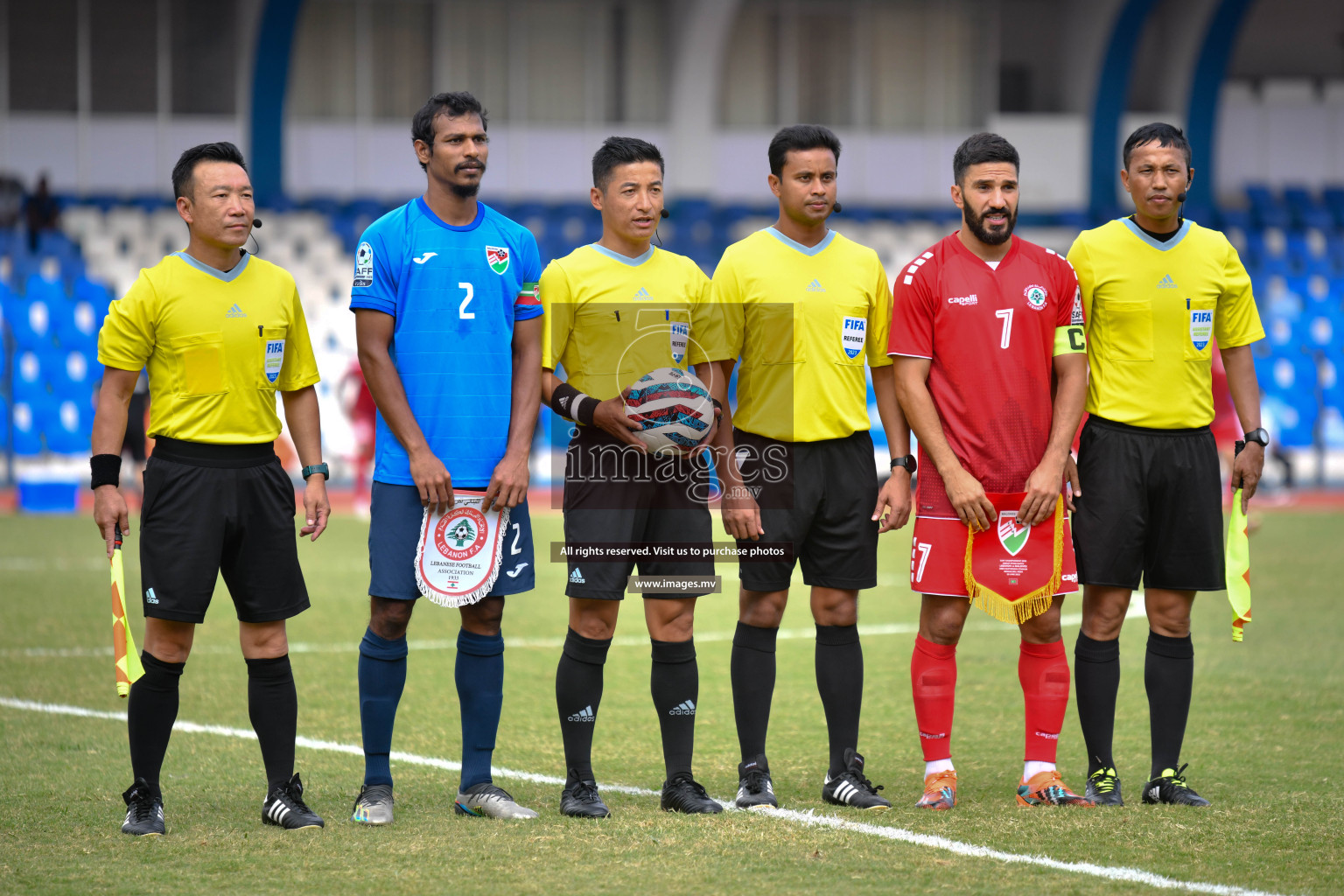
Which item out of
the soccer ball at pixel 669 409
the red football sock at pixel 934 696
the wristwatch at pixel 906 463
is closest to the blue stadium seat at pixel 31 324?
the soccer ball at pixel 669 409

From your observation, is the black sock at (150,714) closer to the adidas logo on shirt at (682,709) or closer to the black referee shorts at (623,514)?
the black referee shorts at (623,514)

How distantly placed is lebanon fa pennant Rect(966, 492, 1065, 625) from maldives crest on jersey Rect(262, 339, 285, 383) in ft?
7.92

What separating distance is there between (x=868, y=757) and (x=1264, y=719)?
196 cm

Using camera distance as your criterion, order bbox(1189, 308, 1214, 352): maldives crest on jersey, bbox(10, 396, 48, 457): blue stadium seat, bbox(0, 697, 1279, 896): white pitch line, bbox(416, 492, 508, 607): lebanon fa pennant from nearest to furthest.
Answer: bbox(0, 697, 1279, 896): white pitch line, bbox(416, 492, 508, 607): lebanon fa pennant, bbox(1189, 308, 1214, 352): maldives crest on jersey, bbox(10, 396, 48, 457): blue stadium seat

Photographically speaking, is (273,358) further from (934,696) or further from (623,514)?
(934,696)

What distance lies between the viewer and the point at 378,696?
4.86 metres

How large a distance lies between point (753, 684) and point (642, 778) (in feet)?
2.36

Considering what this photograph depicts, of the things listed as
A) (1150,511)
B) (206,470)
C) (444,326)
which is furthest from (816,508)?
(206,470)

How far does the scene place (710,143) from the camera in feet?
74.0

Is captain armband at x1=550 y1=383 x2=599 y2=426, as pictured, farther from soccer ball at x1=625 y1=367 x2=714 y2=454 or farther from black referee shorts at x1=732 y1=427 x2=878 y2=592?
black referee shorts at x1=732 y1=427 x2=878 y2=592

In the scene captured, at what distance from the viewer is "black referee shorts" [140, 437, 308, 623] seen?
15.1 feet

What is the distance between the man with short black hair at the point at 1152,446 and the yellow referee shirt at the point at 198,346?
9.14ft

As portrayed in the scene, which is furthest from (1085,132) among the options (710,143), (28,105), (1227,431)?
(28,105)

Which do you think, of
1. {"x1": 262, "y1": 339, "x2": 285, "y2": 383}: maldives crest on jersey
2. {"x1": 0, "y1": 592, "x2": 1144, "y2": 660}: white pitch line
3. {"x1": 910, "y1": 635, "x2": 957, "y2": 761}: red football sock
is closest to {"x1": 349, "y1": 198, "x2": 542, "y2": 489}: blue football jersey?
{"x1": 262, "y1": 339, "x2": 285, "y2": 383}: maldives crest on jersey
